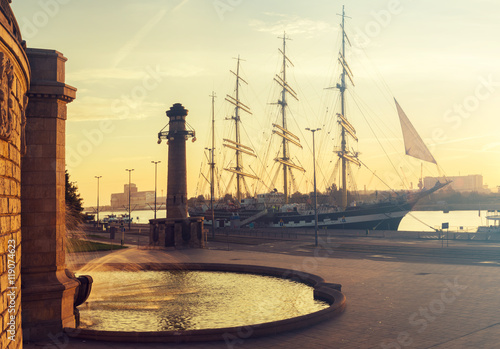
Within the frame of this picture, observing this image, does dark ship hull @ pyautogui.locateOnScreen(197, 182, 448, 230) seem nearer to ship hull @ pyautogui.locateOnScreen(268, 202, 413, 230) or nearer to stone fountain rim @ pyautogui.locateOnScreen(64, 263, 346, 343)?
ship hull @ pyautogui.locateOnScreen(268, 202, 413, 230)

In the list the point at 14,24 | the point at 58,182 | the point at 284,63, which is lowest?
the point at 58,182

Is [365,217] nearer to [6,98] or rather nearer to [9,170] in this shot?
[9,170]

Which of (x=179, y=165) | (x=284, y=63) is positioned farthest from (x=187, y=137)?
(x=284, y=63)

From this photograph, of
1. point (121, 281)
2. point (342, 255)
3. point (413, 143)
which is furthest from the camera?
point (413, 143)

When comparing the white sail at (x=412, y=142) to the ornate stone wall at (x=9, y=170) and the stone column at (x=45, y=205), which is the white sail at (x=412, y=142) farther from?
the ornate stone wall at (x=9, y=170)

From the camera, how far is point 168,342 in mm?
12383

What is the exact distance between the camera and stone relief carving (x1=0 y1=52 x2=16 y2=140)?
22.7 feet

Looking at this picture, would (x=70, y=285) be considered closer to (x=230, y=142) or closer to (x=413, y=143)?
(x=413, y=143)

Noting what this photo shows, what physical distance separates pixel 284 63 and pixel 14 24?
84.0m

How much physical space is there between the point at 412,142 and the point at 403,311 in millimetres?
57468

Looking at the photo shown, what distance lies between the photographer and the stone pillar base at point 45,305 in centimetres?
1329

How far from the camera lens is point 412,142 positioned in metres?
68.9

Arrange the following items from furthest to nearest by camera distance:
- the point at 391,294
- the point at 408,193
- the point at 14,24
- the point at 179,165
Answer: the point at 408,193, the point at 179,165, the point at 391,294, the point at 14,24

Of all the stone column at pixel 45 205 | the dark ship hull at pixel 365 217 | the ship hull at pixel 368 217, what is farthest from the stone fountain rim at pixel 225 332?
the ship hull at pixel 368 217
